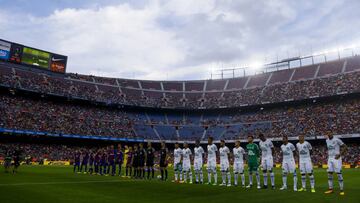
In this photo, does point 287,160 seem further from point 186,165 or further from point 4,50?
point 4,50

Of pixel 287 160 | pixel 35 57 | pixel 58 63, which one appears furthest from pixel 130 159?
pixel 58 63

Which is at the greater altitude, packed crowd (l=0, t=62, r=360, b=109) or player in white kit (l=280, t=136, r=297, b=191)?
packed crowd (l=0, t=62, r=360, b=109)

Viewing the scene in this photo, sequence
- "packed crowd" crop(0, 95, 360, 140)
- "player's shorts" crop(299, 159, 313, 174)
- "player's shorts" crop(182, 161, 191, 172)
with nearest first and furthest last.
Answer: "player's shorts" crop(299, 159, 313, 174) < "player's shorts" crop(182, 161, 191, 172) < "packed crowd" crop(0, 95, 360, 140)

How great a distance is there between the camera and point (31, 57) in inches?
2576

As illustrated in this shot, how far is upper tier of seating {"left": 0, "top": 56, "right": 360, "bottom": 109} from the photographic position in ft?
216

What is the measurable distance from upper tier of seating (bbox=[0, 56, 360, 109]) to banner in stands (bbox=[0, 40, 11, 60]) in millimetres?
3661

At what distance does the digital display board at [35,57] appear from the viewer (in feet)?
212

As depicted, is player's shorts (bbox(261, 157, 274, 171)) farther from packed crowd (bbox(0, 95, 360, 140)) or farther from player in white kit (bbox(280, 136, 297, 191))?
packed crowd (bbox(0, 95, 360, 140))

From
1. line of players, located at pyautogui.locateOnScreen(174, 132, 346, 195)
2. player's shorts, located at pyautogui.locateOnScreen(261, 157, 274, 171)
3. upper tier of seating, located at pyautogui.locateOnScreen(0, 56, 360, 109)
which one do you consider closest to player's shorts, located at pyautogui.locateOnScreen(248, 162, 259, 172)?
line of players, located at pyautogui.locateOnScreen(174, 132, 346, 195)

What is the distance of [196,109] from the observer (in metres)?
81.4

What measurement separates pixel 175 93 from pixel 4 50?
42.4 meters

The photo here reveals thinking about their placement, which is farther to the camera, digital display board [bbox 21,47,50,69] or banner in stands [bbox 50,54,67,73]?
banner in stands [bbox 50,54,67,73]

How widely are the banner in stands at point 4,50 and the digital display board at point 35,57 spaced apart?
9.42 feet

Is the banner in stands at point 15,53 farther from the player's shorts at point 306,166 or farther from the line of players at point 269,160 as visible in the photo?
the player's shorts at point 306,166
